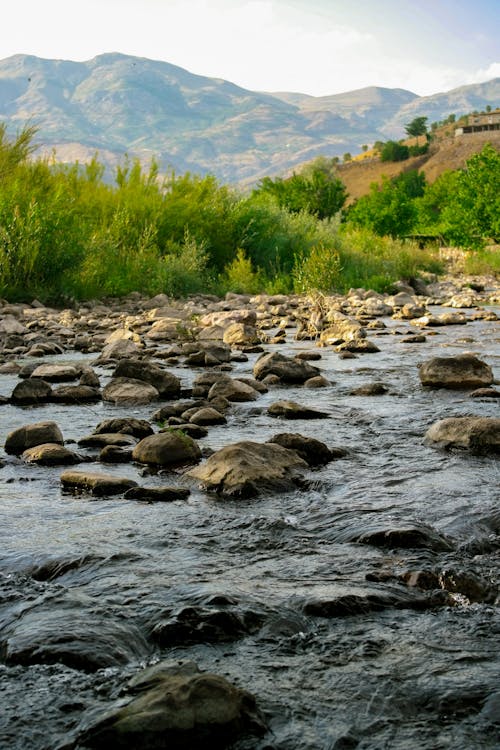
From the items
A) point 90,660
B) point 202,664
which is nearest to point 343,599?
point 202,664

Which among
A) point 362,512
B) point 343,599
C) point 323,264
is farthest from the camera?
point 323,264

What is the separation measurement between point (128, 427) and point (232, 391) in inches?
66.3

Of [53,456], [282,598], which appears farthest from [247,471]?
[282,598]

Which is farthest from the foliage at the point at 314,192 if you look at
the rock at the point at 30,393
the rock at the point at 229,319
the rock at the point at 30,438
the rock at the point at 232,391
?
the rock at the point at 30,438

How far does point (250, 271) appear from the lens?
73.0 feet

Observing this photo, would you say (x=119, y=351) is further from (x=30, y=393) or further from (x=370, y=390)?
(x=370, y=390)

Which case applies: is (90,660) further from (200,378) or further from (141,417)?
(200,378)

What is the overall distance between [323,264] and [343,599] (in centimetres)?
1782

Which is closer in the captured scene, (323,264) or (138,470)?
(138,470)

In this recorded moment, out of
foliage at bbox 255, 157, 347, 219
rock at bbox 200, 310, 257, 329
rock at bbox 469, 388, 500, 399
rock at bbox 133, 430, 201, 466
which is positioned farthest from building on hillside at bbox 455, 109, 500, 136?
rock at bbox 133, 430, 201, 466

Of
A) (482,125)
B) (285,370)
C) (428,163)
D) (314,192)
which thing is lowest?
(285,370)

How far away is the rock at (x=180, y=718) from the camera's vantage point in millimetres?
2092

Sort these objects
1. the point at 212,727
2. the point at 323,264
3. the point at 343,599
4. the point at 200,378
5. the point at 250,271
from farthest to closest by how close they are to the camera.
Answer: the point at 250,271, the point at 323,264, the point at 200,378, the point at 343,599, the point at 212,727

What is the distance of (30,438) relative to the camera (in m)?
5.51
